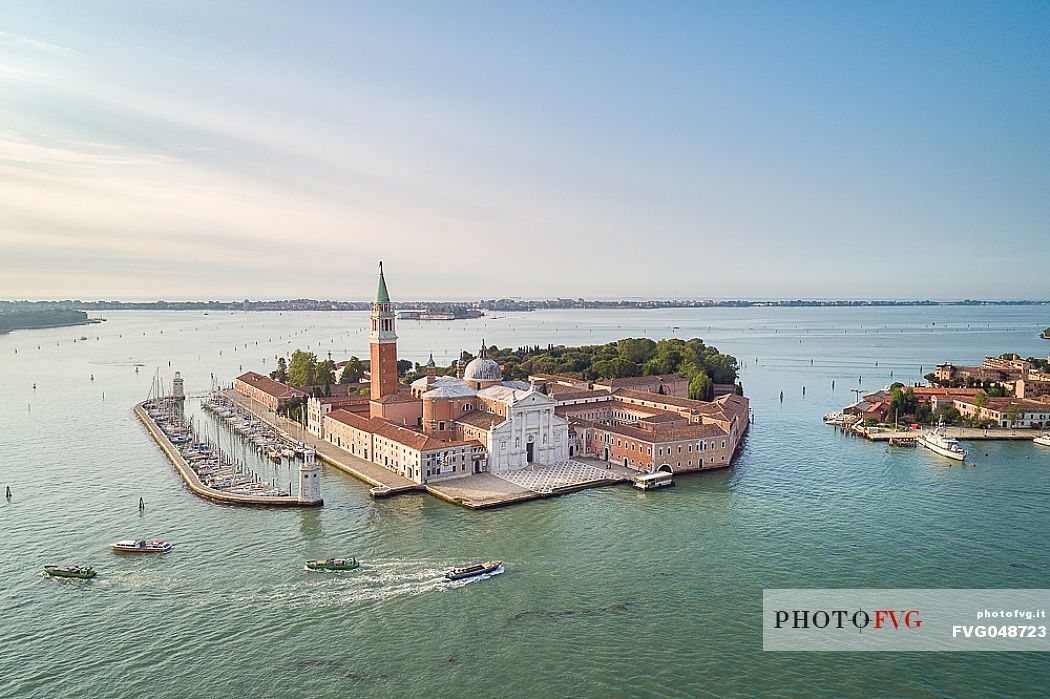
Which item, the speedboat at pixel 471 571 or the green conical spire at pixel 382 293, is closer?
the speedboat at pixel 471 571

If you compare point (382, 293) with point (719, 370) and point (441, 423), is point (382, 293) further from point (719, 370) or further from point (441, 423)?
point (719, 370)

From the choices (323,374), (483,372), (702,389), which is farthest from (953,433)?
(323,374)

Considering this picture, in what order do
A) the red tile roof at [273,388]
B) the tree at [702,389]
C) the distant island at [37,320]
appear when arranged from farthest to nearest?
the distant island at [37,320] → the tree at [702,389] → the red tile roof at [273,388]

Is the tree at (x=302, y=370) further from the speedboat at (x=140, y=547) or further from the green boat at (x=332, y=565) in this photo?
the green boat at (x=332, y=565)

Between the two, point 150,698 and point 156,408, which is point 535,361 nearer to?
point 156,408

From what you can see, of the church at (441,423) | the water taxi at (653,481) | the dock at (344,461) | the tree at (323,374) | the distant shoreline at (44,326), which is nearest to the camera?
the dock at (344,461)

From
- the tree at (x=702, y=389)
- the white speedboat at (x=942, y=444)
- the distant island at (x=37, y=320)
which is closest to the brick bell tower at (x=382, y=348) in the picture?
the tree at (x=702, y=389)
